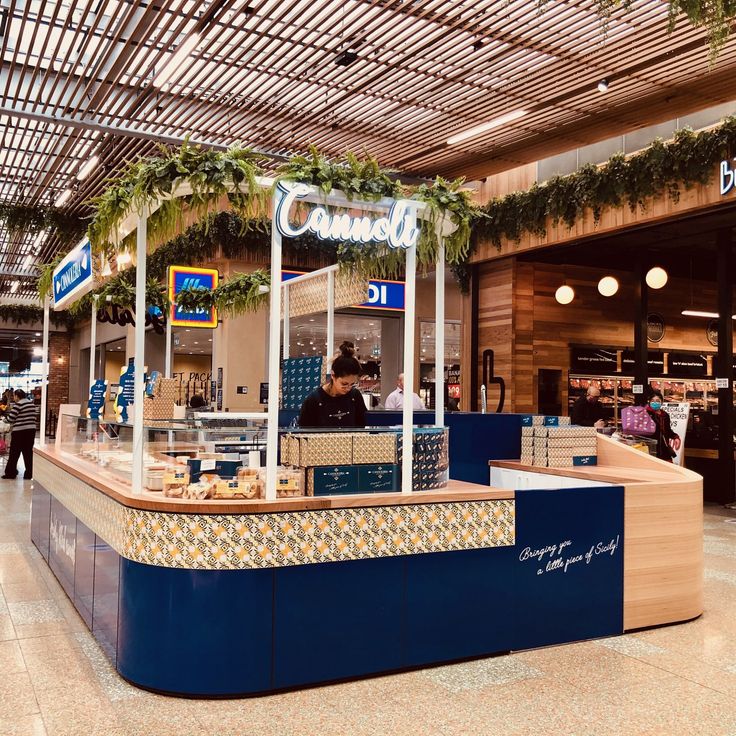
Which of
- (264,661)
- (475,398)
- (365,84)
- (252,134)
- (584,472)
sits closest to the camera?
(264,661)

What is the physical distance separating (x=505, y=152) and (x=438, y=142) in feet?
3.24

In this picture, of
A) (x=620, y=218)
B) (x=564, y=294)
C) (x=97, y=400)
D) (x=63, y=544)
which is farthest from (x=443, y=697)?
(x=564, y=294)

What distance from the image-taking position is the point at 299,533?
3623 mm

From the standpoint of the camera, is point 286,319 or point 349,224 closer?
point 349,224

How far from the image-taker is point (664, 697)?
11.7 ft

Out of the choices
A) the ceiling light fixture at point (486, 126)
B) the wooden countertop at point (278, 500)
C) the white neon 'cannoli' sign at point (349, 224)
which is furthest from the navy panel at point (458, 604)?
the ceiling light fixture at point (486, 126)

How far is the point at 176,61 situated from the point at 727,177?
6080mm

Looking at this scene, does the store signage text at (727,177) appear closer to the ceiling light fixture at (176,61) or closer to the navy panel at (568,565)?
the navy panel at (568,565)

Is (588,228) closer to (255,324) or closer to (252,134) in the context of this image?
(252,134)

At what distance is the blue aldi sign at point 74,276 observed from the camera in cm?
561

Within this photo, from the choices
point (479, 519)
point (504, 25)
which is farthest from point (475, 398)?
point (479, 519)

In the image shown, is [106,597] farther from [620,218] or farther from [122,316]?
[620,218]

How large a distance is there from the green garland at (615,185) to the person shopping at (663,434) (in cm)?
263

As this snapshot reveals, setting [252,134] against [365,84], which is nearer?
[365,84]
